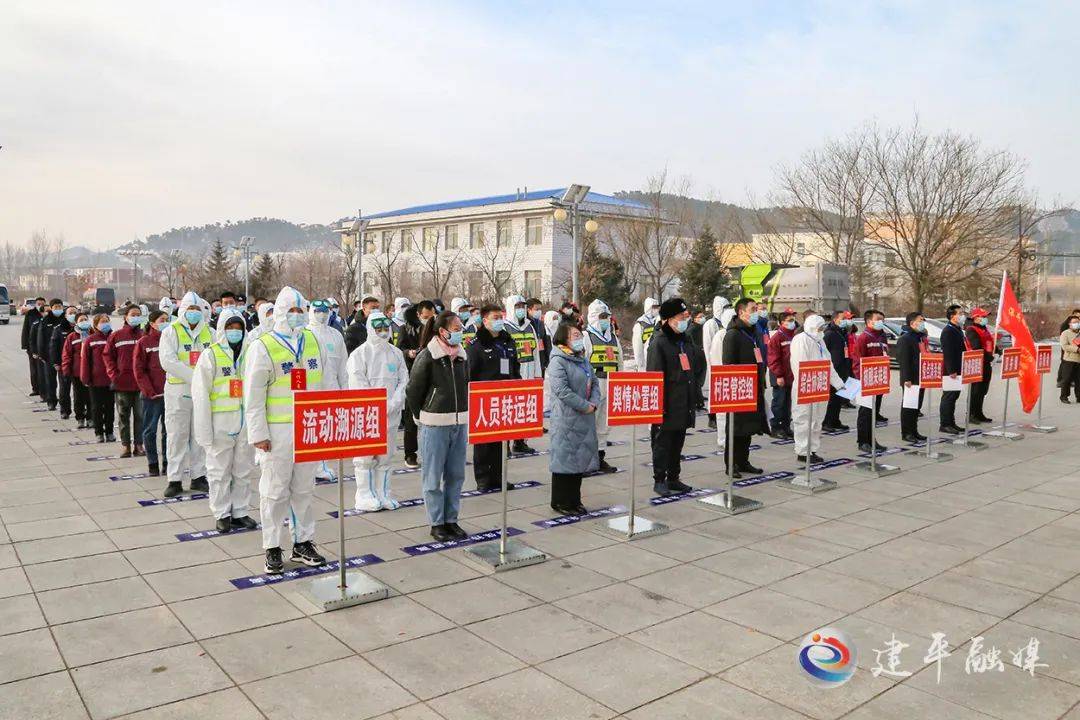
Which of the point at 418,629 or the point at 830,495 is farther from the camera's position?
the point at 830,495

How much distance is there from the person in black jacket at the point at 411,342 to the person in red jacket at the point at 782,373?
5464mm

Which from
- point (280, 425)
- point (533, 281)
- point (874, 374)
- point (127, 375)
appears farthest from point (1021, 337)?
point (533, 281)

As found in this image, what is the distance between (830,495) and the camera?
8586mm

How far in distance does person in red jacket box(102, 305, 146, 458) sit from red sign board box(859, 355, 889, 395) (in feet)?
29.2

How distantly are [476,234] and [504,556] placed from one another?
5141 centimetres

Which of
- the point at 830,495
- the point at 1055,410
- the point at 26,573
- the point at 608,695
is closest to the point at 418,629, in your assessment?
the point at 608,695

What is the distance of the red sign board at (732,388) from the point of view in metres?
7.79

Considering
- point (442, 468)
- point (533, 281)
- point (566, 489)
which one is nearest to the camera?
point (442, 468)

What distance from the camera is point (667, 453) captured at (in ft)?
28.2

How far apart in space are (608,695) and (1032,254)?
127ft

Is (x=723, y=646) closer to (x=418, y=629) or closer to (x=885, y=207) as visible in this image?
(x=418, y=629)

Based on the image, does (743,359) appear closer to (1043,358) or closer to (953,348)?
(953,348)

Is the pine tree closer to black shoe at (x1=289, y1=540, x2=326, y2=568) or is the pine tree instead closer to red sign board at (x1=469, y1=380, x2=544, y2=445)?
red sign board at (x1=469, y1=380, x2=544, y2=445)

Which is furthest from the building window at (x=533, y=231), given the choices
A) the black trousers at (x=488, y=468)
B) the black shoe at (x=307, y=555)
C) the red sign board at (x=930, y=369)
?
the black shoe at (x=307, y=555)
